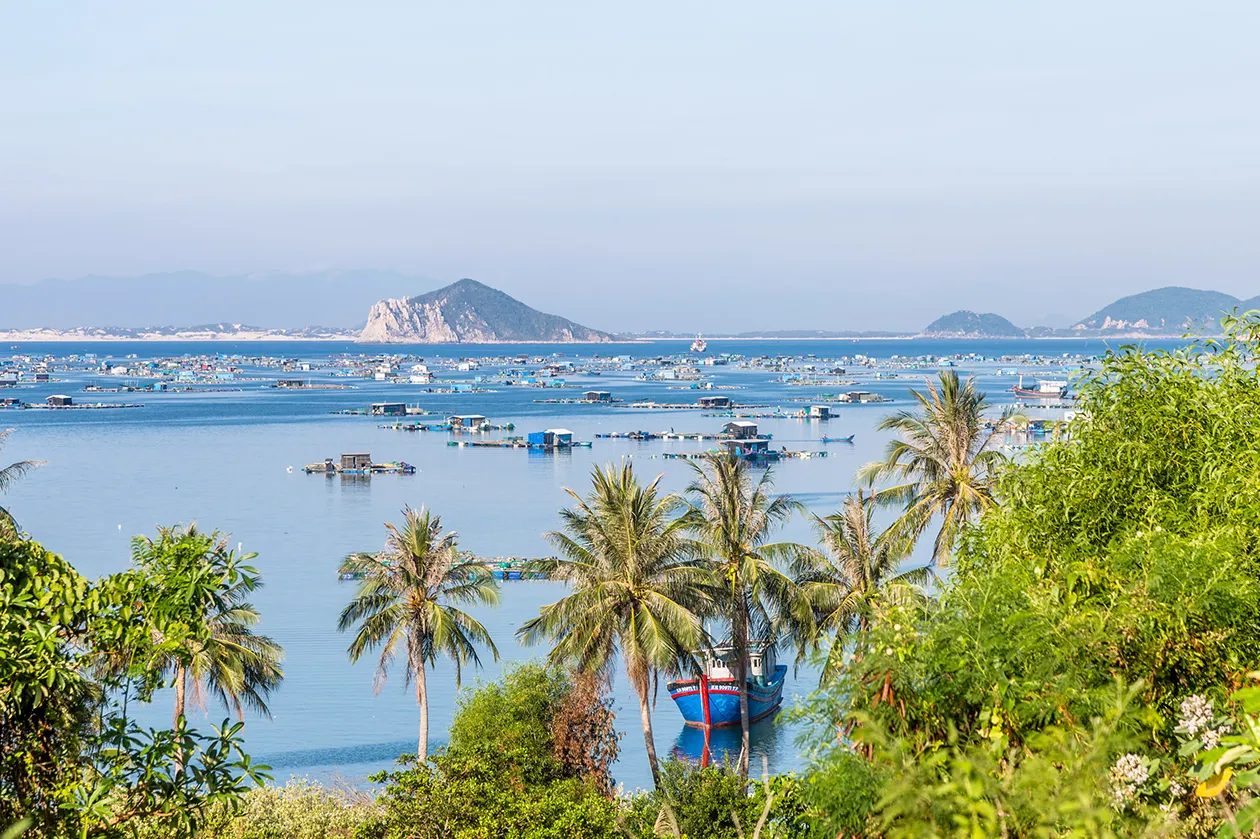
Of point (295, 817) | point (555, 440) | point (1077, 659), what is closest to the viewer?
point (1077, 659)

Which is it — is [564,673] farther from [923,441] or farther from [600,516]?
[923,441]

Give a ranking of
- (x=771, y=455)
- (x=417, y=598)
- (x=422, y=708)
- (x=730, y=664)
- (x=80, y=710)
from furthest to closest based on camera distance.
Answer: (x=771, y=455) < (x=730, y=664) < (x=422, y=708) < (x=417, y=598) < (x=80, y=710)

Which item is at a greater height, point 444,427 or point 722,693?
point 444,427

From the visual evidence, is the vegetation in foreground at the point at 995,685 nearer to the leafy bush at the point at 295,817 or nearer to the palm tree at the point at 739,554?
the leafy bush at the point at 295,817

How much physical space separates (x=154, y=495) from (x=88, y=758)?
261 feet

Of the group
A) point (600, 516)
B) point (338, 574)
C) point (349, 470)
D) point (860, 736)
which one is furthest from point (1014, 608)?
point (349, 470)

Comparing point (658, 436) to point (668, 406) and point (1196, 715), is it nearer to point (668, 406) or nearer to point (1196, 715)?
point (668, 406)

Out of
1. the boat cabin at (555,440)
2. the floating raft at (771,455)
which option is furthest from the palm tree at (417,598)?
the boat cabin at (555,440)

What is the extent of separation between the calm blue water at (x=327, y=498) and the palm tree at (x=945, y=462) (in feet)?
22.0

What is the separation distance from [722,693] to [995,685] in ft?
111

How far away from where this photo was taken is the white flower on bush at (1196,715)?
368 inches

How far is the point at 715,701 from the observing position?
1662 inches

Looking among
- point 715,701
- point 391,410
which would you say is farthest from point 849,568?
point 391,410

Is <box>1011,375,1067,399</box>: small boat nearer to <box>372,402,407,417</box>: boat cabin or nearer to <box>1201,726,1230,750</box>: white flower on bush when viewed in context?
<box>372,402,407,417</box>: boat cabin
